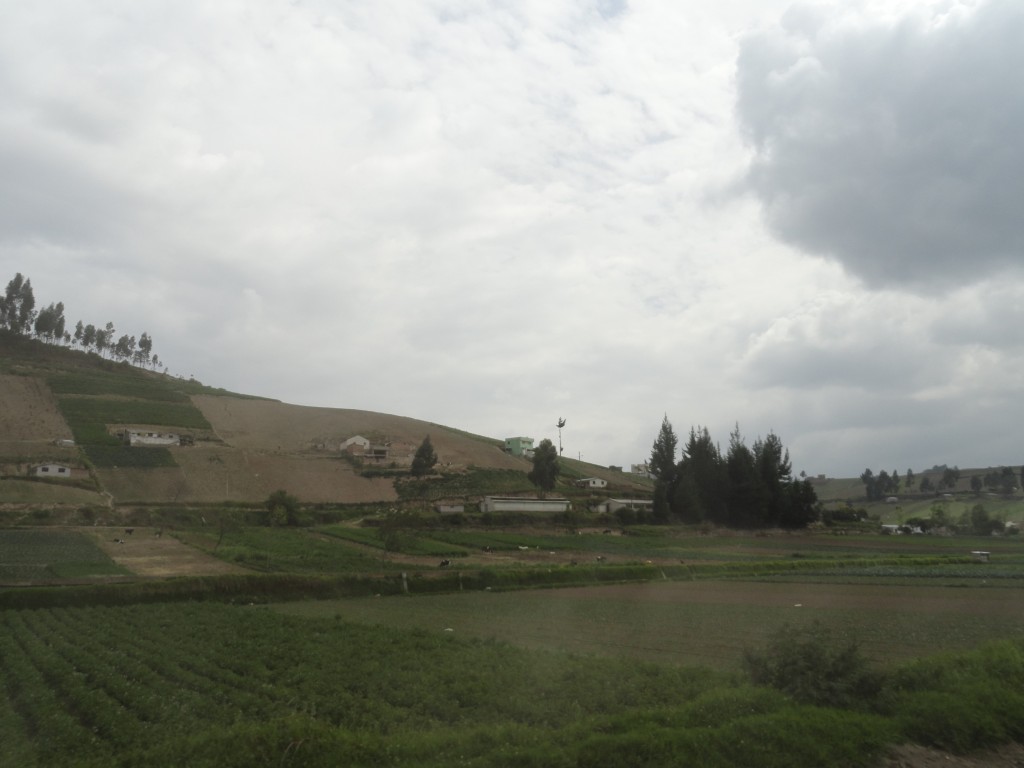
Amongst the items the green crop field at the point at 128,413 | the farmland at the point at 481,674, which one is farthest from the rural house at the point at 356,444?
the farmland at the point at 481,674

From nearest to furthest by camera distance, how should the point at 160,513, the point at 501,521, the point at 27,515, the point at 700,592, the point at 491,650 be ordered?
the point at 491,650 → the point at 700,592 → the point at 27,515 → the point at 160,513 → the point at 501,521

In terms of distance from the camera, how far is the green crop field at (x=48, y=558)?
34625 mm

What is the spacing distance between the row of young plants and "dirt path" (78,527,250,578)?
21.8m

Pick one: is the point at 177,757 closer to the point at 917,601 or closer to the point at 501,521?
the point at 917,601

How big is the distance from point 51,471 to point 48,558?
34053 millimetres

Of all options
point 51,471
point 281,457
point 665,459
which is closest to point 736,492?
point 665,459

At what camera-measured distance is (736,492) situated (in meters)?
96.8

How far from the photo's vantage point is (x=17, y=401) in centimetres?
8844

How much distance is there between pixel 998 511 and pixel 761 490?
26.1 meters

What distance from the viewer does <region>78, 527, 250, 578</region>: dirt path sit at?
132 ft

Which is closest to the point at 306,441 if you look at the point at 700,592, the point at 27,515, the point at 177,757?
the point at 27,515

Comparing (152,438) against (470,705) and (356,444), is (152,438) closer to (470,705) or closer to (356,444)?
(356,444)

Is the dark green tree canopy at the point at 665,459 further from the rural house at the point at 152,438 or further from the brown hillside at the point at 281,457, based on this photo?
the rural house at the point at 152,438

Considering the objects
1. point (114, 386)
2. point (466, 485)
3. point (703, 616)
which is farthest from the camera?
point (114, 386)
